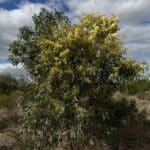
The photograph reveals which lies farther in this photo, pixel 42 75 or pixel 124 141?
pixel 124 141

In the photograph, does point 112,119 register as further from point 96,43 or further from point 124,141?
point 124,141

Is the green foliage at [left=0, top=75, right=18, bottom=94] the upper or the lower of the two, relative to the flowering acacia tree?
upper

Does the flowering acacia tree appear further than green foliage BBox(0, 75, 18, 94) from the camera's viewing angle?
No

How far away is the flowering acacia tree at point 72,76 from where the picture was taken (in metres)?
18.7

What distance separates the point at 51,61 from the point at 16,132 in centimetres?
392

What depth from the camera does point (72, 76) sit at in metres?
18.7

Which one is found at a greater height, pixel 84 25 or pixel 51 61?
pixel 84 25

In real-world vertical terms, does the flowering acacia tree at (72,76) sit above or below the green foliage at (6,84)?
below

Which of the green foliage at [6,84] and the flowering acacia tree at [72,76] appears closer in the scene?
the flowering acacia tree at [72,76]

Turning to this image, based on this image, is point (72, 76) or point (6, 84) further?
point (6, 84)

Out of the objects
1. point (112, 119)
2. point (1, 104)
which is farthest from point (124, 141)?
point (1, 104)

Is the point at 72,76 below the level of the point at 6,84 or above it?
below

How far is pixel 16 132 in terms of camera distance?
823 inches

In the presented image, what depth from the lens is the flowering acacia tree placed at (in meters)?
18.7
